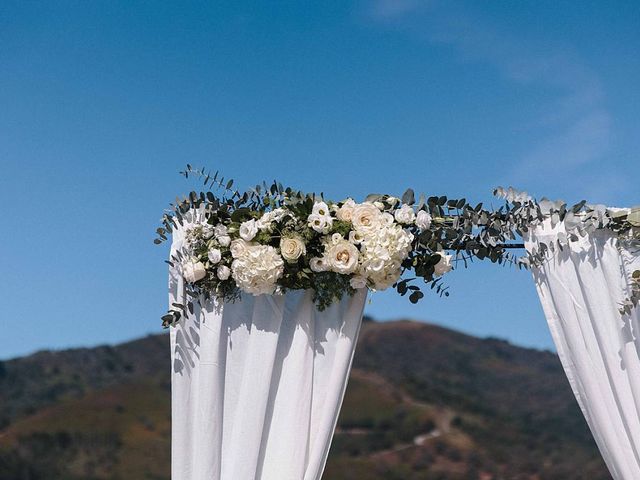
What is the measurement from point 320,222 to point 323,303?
0.25 meters

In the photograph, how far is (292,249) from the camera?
2.14 meters

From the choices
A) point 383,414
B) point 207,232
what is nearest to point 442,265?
point 207,232

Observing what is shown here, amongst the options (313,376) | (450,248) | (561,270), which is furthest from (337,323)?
(561,270)

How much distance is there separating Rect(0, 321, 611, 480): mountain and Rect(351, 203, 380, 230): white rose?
483 centimetres

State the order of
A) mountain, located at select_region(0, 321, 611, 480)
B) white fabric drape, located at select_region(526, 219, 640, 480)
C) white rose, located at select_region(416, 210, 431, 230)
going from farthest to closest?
mountain, located at select_region(0, 321, 611, 480) < white rose, located at select_region(416, 210, 431, 230) < white fabric drape, located at select_region(526, 219, 640, 480)

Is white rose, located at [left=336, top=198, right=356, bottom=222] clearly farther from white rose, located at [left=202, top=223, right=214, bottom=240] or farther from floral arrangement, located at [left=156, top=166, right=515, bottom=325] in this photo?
white rose, located at [left=202, top=223, right=214, bottom=240]

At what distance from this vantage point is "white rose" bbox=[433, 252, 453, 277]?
221 cm

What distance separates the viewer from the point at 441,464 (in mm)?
7258

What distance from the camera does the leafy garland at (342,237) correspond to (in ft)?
7.04

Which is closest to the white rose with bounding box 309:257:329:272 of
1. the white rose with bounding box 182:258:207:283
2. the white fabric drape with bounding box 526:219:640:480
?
the white rose with bounding box 182:258:207:283

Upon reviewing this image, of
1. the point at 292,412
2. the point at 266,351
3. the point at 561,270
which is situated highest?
the point at 561,270

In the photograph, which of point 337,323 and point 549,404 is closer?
point 337,323

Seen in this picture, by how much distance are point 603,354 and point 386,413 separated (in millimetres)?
5153

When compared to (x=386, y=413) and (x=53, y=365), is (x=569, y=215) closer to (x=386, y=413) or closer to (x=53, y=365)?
(x=386, y=413)
